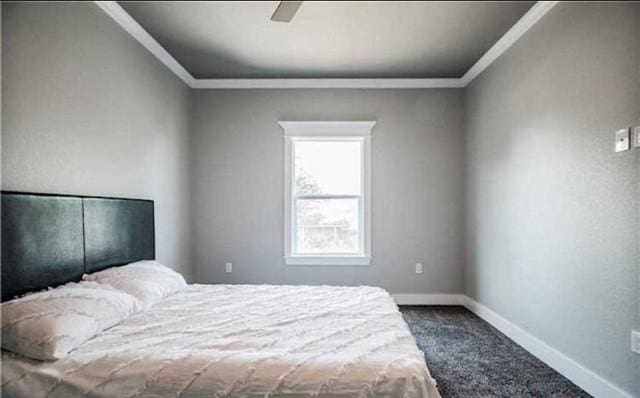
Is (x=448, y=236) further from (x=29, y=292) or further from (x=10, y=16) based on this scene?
(x=10, y=16)

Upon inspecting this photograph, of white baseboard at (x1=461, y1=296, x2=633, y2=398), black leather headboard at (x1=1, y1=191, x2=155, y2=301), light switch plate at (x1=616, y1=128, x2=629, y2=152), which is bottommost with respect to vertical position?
white baseboard at (x1=461, y1=296, x2=633, y2=398)

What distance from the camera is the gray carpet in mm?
2461

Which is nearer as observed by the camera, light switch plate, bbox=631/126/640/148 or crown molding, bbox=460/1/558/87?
light switch plate, bbox=631/126/640/148

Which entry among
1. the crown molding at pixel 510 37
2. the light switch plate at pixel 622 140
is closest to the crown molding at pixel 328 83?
the crown molding at pixel 510 37

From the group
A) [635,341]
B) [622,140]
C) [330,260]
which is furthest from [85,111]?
[635,341]

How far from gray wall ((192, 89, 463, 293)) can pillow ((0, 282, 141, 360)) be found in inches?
101

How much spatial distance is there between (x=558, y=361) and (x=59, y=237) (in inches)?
123

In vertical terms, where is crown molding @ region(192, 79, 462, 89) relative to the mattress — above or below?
above

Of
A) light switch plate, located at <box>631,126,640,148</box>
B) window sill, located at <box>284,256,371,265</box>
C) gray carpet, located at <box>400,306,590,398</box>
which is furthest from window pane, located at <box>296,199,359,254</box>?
light switch plate, located at <box>631,126,640,148</box>

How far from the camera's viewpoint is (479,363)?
9.40 feet

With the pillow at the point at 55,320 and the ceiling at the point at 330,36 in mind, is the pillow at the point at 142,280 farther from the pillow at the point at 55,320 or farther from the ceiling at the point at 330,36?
the ceiling at the point at 330,36

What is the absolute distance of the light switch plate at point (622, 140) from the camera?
2102 millimetres

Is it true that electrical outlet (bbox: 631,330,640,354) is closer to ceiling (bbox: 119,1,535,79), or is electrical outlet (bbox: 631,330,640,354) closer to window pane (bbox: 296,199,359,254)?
ceiling (bbox: 119,1,535,79)

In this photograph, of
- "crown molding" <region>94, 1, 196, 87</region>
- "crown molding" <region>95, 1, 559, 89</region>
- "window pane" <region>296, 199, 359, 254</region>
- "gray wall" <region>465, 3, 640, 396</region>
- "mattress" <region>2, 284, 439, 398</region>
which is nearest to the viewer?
"mattress" <region>2, 284, 439, 398</region>
